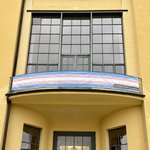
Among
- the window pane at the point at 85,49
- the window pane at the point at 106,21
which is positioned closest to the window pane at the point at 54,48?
the window pane at the point at 85,49

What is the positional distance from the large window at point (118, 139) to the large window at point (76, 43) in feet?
8.44

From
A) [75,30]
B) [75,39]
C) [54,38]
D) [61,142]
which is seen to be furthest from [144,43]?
[61,142]

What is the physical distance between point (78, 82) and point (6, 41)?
151 inches

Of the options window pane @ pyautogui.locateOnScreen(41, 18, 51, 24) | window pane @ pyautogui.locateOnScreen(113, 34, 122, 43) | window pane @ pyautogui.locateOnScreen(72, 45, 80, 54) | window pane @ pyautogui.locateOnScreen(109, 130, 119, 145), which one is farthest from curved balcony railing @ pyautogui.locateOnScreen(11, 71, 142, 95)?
window pane @ pyautogui.locateOnScreen(41, 18, 51, 24)

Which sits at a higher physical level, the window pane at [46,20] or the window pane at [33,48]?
the window pane at [46,20]

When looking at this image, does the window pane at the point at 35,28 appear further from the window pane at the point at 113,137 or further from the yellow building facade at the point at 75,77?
the window pane at the point at 113,137

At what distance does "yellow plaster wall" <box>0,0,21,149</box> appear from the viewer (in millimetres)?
9652

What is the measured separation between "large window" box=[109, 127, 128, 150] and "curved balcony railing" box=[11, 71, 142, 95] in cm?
180

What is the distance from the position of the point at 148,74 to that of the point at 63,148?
4.78m

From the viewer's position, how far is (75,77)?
30.7 ft

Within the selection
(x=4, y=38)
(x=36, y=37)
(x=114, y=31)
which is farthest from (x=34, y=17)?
(x=114, y=31)

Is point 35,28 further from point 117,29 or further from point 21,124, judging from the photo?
point 21,124

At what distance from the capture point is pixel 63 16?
12305 millimetres

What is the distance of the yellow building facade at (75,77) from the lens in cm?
935
